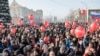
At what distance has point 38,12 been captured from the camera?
139 meters

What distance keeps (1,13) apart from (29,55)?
2354 cm

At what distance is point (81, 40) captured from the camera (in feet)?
49.2

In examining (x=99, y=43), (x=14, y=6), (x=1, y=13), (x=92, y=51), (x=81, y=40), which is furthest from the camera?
(x=14, y=6)

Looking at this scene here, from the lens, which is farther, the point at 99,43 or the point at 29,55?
the point at 99,43

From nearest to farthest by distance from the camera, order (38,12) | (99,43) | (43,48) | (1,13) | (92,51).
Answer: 1. (92,51)
2. (43,48)
3. (99,43)
4. (1,13)
5. (38,12)

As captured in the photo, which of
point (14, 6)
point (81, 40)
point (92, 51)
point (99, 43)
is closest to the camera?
point (92, 51)

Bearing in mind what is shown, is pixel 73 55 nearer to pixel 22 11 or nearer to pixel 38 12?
pixel 22 11

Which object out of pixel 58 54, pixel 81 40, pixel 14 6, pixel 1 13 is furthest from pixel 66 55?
pixel 14 6

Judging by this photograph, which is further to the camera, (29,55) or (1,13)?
(1,13)

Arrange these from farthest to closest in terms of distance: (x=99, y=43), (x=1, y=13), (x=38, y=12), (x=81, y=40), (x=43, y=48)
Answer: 1. (x=38, y=12)
2. (x=1, y=13)
3. (x=81, y=40)
4. (x=99, y=43)
5. (x=43, y=48)

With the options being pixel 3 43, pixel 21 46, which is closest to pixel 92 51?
pixel 21 46

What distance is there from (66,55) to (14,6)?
10972 centimetres

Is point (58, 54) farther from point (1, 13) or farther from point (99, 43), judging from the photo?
point (1, 13)

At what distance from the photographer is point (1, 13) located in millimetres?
34812
